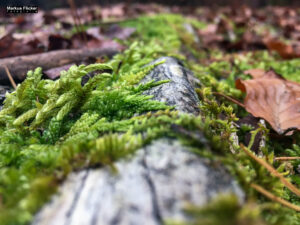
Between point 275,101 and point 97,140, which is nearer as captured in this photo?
point 97,140

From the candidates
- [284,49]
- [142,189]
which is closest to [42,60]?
[142,189]

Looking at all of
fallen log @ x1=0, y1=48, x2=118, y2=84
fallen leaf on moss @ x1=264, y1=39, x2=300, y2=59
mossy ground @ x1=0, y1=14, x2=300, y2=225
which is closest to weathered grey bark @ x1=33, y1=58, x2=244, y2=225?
mossy ground @ x1=0, y1=14, x2=300, y2=225

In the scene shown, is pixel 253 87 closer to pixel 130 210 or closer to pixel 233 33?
pixel 130 210

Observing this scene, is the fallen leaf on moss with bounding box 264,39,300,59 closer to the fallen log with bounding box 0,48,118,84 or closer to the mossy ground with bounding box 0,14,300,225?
the mossy ground with bounding box 0,14,300,225

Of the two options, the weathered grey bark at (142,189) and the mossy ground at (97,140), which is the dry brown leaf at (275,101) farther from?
the weathered grey bark at (142,189)

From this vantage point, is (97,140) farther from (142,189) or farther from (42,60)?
(42,60)

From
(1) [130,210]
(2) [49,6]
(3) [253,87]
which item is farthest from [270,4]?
(1) [130,210]

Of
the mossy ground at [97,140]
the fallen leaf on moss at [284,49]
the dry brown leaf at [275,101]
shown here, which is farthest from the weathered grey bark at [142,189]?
the fallen leaf on moss at [284,49]
